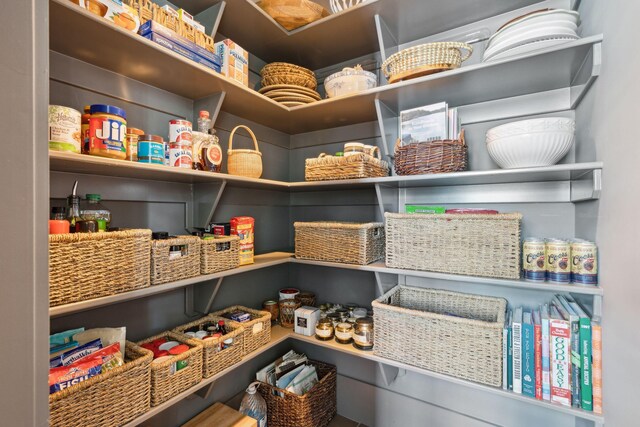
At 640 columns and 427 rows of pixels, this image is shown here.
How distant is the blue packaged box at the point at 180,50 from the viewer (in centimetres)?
105

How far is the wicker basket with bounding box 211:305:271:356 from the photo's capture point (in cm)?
144

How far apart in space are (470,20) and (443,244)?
120 centimetres

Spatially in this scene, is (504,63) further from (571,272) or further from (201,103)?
(201,103)

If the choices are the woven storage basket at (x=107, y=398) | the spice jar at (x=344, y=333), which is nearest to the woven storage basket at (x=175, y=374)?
the woven storage basket at (x=107, y=398)

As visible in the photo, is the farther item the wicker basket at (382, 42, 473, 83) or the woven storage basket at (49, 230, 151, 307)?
the wicker basket at (382, 42, 473, 83)

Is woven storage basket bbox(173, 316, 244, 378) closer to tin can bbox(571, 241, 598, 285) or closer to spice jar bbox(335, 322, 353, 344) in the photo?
spice jar bbox(335, 322, 353, 344)

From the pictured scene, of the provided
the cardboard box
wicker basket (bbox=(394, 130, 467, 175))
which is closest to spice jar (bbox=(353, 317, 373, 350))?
the cardboard box

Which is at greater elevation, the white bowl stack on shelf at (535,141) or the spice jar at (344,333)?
the white bowl stack on shelf at (535,141)

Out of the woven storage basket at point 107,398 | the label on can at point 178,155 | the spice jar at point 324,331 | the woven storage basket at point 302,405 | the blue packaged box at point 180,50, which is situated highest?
the blue packaged box at point 180,50

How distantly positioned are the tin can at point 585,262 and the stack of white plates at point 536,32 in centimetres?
74

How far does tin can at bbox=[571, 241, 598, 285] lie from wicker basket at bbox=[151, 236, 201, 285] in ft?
4.86

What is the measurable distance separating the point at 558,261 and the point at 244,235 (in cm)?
137

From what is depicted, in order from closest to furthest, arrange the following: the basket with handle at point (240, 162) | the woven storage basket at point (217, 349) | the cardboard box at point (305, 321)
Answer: the woven storage basket at point (217, 349) < the basket with handle at point (240, 162) < the cardboard box at point (305, 321)

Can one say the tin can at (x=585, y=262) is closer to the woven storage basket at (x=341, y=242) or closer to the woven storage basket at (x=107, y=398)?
the woven storage basket at (x=341, y=242)
